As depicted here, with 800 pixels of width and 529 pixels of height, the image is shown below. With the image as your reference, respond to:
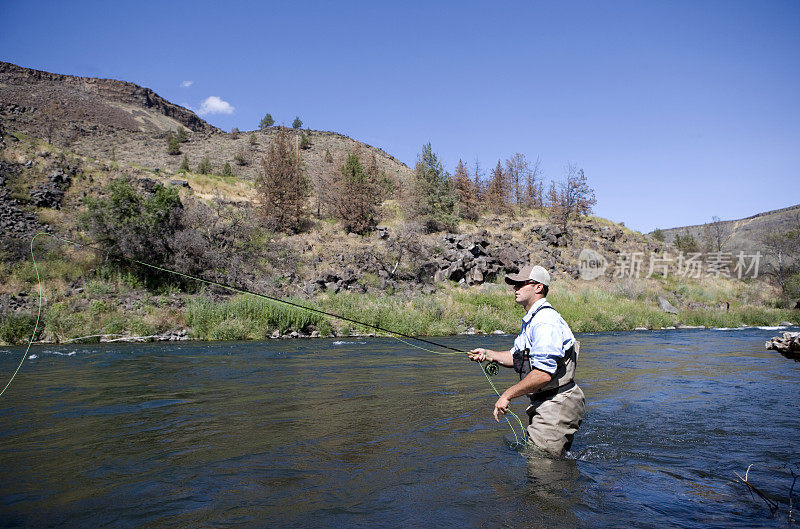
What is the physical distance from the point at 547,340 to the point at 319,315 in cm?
1413

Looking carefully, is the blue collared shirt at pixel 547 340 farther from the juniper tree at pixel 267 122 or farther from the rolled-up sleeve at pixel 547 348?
the juniper tree at pixel 267 122

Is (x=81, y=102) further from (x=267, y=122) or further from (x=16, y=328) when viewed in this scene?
(x=16, y=328)

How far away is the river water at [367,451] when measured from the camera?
3.46 meters

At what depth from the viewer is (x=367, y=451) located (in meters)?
4.95

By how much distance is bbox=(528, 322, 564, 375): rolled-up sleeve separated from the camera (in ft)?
13.3

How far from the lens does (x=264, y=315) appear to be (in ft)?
55.6

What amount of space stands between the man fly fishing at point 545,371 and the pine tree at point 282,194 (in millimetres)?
27478

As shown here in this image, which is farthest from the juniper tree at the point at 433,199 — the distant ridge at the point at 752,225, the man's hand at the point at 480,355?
the distant ridge at the point at 752,225

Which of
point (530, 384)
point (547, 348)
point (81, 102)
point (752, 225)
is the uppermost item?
point (81, 102)

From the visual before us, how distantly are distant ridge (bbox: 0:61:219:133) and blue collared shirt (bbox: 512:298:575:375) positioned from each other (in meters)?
61.1

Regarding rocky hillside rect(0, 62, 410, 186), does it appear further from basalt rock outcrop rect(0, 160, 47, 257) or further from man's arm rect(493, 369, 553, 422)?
man's arm rect(493, 369, 553, 422)

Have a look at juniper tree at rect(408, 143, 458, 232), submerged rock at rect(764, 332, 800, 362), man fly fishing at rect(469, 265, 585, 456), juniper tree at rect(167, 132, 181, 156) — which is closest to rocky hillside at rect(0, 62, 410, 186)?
juniper tree at rect(167, 132, 181, 156)

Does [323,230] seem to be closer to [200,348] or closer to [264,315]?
[264,315]

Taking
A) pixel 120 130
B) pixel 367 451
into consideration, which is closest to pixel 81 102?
pixel 120 130
